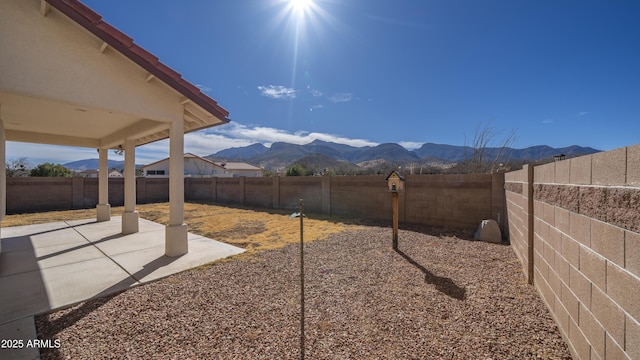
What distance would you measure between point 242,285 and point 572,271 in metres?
4.41

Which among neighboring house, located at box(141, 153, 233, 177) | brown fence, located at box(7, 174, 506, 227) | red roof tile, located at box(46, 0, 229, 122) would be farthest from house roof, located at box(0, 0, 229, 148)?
neighboring house, located at box(141, 153, 233, 177)

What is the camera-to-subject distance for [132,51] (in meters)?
4.82

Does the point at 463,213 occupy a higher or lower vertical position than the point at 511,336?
higher

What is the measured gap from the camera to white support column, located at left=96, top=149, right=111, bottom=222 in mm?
10625

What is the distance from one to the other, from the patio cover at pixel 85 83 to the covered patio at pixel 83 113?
2 cm

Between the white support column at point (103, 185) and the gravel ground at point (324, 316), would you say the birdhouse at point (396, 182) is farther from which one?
the white support column at point (103, 185)

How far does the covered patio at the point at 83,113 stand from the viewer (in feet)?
13.3

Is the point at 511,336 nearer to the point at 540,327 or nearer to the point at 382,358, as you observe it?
the point at 540,327

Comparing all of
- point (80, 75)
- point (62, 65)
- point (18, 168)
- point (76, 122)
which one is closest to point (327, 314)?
point (80, 75)

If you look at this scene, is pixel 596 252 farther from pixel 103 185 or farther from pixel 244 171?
pixel 244 171

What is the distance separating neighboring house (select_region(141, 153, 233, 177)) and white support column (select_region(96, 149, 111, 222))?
34156 mm

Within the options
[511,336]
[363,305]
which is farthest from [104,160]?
[511,336]

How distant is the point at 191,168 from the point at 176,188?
49.1m

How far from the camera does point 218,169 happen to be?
53438 mm
